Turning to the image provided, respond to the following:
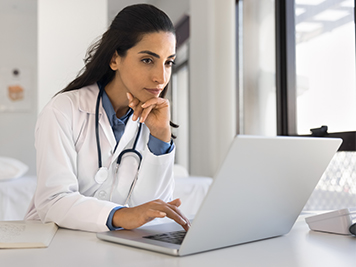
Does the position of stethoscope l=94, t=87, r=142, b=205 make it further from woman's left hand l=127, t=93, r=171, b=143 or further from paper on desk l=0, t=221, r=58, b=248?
paper on desk l=0, t=221, r=58, b=248

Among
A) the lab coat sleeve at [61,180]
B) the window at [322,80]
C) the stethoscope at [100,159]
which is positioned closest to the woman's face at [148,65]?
the stethoscope at [100,159]

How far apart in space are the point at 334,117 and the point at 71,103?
151 centimetres

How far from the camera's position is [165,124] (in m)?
1.23

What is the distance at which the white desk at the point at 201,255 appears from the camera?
22.6 inches

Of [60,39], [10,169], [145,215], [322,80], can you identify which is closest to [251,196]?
[145,215]

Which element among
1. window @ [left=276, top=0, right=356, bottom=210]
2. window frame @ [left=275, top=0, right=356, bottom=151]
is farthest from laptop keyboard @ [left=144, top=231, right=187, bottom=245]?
window frame @ [left=275, top=0, right=356, bottom=151]

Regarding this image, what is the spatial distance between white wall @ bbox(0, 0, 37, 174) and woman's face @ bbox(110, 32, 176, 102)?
3987mm

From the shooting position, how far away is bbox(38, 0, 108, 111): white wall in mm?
3123

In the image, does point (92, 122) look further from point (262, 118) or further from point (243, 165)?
point (262, 118)

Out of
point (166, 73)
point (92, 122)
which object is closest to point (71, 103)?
point (92, 122)

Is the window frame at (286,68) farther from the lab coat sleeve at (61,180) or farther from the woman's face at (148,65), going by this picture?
the lab coat sleeve at (61,180)

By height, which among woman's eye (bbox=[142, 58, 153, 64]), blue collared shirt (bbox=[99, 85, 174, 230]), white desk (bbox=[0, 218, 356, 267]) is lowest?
white desk (bbox=[0, 218, 356, 267])

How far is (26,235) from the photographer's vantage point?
755 mm

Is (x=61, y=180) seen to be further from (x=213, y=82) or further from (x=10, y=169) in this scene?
(x=213, y=82)
